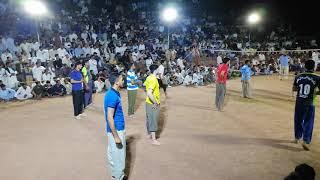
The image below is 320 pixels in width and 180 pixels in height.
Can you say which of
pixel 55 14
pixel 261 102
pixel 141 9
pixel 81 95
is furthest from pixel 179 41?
pixel 81 95

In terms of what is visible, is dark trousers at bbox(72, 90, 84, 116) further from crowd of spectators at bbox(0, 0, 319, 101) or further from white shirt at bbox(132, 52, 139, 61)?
white shirt at bbox(132, 52, 139, 61)

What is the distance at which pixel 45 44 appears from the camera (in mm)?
18453

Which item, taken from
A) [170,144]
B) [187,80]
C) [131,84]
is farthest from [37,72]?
[170,144]

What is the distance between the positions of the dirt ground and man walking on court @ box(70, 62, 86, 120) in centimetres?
42

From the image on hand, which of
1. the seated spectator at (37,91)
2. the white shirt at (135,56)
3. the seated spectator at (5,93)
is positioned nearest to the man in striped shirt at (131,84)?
the seated spectator at (37,91)

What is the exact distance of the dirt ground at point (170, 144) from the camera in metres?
6.68

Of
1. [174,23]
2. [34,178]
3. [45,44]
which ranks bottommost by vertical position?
[34,178]

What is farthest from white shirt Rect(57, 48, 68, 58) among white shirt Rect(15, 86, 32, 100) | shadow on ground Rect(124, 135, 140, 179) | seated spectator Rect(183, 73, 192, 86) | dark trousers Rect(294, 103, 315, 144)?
dark trousers Rect(294, 103, 315, 144)

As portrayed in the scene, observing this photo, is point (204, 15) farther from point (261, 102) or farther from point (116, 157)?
point (116, 157)

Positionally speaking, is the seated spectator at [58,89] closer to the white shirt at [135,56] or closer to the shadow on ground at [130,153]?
the white shirt at [135,56]

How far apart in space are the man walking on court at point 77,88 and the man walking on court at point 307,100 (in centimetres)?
596

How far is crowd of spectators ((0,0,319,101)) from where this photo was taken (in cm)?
1631

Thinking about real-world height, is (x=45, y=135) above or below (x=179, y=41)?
below

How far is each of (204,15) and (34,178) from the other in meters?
26.3
